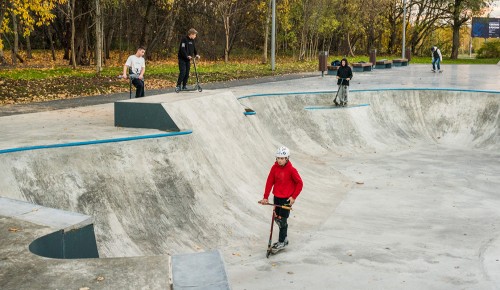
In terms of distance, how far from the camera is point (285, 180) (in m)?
9.06

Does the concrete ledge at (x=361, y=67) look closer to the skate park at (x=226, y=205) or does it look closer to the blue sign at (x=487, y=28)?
the skate park at (x=226, y=205)

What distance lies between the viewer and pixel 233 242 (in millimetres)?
10352

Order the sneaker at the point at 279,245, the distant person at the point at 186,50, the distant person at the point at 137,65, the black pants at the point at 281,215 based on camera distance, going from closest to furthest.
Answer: the black pants at the point at 281,215
the sneaker at the point at 279,245
the distant person at the point at 137,65
the distant person at the point at 186,50

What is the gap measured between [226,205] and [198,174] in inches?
32.9

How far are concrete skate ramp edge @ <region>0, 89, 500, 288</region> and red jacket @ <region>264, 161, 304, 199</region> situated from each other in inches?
59.7

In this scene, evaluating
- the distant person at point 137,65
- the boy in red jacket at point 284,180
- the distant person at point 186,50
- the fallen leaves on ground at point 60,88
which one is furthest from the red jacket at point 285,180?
the fallen leaves on ground at point 60,88

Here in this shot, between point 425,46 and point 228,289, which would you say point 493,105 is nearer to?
point 228,289

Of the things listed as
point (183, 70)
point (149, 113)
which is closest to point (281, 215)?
point (149, 113)

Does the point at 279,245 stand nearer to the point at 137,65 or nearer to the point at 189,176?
the point at 189,176

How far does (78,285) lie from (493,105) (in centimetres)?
1958

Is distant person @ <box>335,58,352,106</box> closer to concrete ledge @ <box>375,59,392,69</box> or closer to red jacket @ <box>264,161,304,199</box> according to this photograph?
red jacket @ <box>264,161,304,199</box>

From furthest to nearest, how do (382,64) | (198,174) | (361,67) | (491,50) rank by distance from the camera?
1. (491,50)
2. (382,64)
3. (361,67)
4. (198,174)

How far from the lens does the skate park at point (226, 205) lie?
20.7 ft

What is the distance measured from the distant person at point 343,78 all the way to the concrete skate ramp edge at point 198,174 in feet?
2.82
